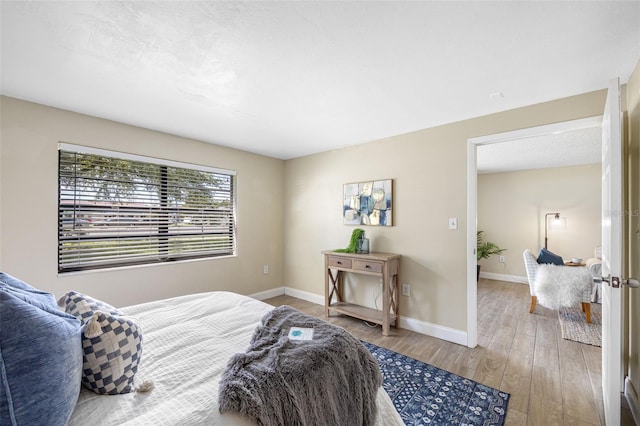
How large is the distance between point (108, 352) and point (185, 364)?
326 mm

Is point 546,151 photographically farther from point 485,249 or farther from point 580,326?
point 580,326

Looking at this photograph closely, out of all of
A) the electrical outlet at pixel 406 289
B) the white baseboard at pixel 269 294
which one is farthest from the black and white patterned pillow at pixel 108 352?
the white baseboard at pixel 269 294

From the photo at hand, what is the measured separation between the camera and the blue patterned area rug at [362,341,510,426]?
1708 mm

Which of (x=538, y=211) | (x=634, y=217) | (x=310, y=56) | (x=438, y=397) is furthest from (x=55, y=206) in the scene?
(x=538, y=211)

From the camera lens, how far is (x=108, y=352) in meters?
1.01

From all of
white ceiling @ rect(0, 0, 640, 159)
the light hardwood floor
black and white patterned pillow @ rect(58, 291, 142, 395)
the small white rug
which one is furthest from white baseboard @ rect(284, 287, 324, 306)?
black and white patterned pillow @ rect(58, 291, 142, 395)

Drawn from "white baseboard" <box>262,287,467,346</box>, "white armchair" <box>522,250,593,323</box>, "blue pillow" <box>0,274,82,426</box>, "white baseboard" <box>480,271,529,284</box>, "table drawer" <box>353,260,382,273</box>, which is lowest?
"white baseboard" <box>480,271,529,284</box>

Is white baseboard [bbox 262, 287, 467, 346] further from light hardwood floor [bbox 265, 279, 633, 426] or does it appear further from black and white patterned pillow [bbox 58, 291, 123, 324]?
black and white patterned pillow [bbox 58, 291, 123, 324]

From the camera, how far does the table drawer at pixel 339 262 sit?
10.5 ft

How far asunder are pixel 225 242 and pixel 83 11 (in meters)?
2.86

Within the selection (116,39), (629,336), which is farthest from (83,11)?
(629,336)

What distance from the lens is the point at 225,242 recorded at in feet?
12.5

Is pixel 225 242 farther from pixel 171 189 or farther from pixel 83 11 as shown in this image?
pixel 83 11

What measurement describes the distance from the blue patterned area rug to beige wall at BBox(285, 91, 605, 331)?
781 millimetres
